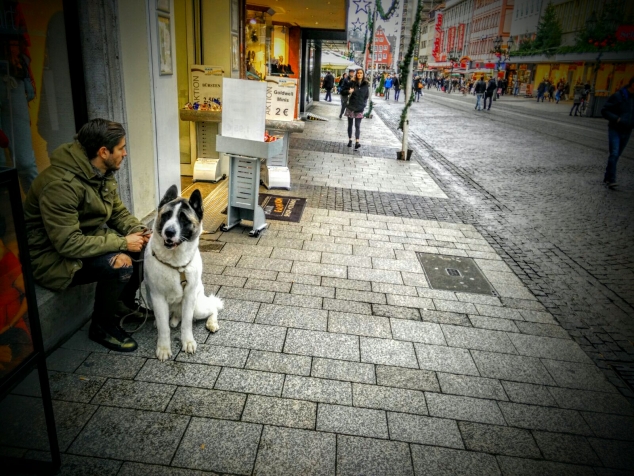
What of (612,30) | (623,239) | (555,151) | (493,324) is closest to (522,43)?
(612,30)

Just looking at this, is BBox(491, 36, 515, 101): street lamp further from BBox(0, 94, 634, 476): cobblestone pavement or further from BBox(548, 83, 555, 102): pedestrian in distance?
BBox(0, 94, 634, 476): cobblestone pavement

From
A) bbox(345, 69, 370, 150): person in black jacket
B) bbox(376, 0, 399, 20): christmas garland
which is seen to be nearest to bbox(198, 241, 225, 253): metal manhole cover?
bbox(345, 69, 370, 150): person in black jacket

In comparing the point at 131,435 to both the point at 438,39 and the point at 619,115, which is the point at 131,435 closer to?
the point at 619,115

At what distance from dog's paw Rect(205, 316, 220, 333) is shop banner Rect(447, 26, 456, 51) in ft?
313

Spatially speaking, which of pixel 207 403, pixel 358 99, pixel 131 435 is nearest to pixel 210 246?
pixel 207 403

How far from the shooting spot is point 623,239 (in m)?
7.07

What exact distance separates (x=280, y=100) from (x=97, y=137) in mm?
5603

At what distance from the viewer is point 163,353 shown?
3502 millimetres

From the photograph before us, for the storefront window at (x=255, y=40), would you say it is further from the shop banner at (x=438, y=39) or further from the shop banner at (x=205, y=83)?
the shop banner at (x=438, y=39)

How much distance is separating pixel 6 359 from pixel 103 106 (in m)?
3.04

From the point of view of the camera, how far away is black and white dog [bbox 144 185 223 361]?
3.14 meters

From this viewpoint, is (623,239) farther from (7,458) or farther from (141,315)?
(7,458)

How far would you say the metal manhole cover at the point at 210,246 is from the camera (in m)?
5.75

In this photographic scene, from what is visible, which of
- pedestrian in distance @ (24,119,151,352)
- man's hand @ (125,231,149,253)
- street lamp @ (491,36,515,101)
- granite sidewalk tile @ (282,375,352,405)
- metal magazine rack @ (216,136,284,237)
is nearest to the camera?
pedestrian in distance @ (24,119,151,352)
